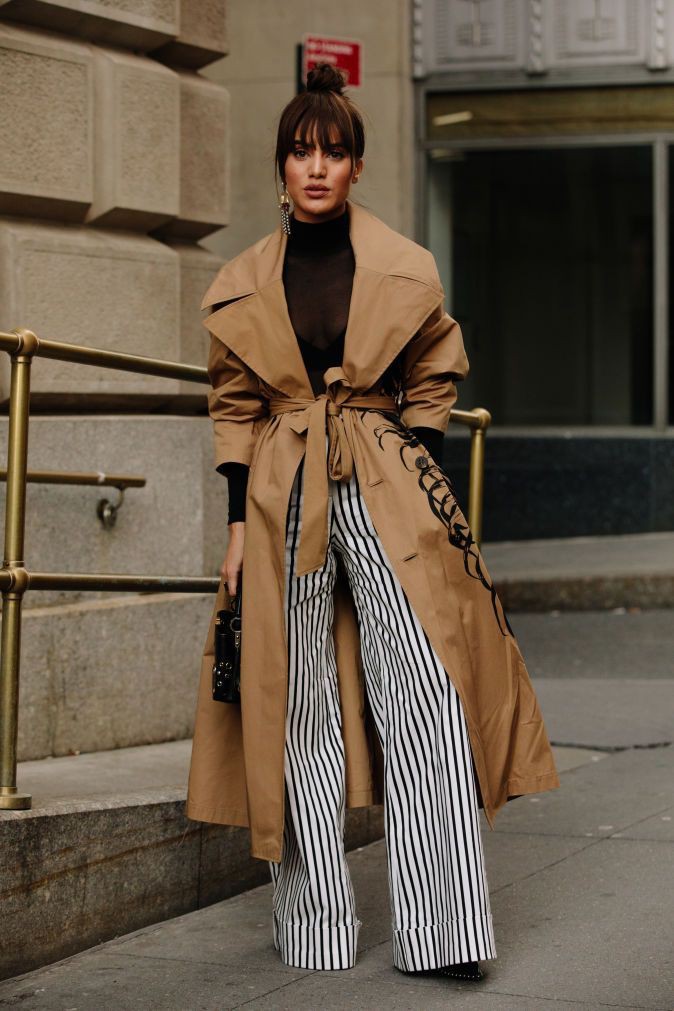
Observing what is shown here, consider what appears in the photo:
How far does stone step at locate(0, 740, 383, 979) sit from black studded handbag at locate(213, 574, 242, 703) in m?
0.50

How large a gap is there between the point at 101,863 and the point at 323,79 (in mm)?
1904

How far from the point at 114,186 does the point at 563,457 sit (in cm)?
747

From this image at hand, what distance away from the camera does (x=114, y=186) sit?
5.60m

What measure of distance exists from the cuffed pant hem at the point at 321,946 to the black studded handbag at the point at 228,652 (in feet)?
1.84

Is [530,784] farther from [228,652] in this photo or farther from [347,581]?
[228,652]

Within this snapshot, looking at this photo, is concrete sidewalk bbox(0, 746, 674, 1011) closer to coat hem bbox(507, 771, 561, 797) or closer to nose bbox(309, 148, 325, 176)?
coat hem bbox(507, 771, 561, 797)

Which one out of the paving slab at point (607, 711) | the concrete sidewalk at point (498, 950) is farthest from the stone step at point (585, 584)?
the concrete sidewalk at point (498, 950)

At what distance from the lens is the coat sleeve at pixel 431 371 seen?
3730 mm

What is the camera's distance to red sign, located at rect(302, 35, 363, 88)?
9.42 meters

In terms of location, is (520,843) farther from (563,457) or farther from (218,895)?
(563,457)

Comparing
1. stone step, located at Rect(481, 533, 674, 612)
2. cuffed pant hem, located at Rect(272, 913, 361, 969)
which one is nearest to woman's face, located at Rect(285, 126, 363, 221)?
cuffed pant hem, located at Rect(272, 913, 361, 969)

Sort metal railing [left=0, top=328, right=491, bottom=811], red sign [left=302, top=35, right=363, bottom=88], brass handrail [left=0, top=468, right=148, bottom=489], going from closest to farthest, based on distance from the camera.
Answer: metal railing [left=0, top=328, right=491, bottom=811], brass handrail [left=0, top=468, right=148, bottom=489], red sign [left=302, top=35, right=363, bottom=88]

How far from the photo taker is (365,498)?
143 inches

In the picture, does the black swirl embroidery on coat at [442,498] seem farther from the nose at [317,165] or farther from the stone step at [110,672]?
the stone step at [110,672]
